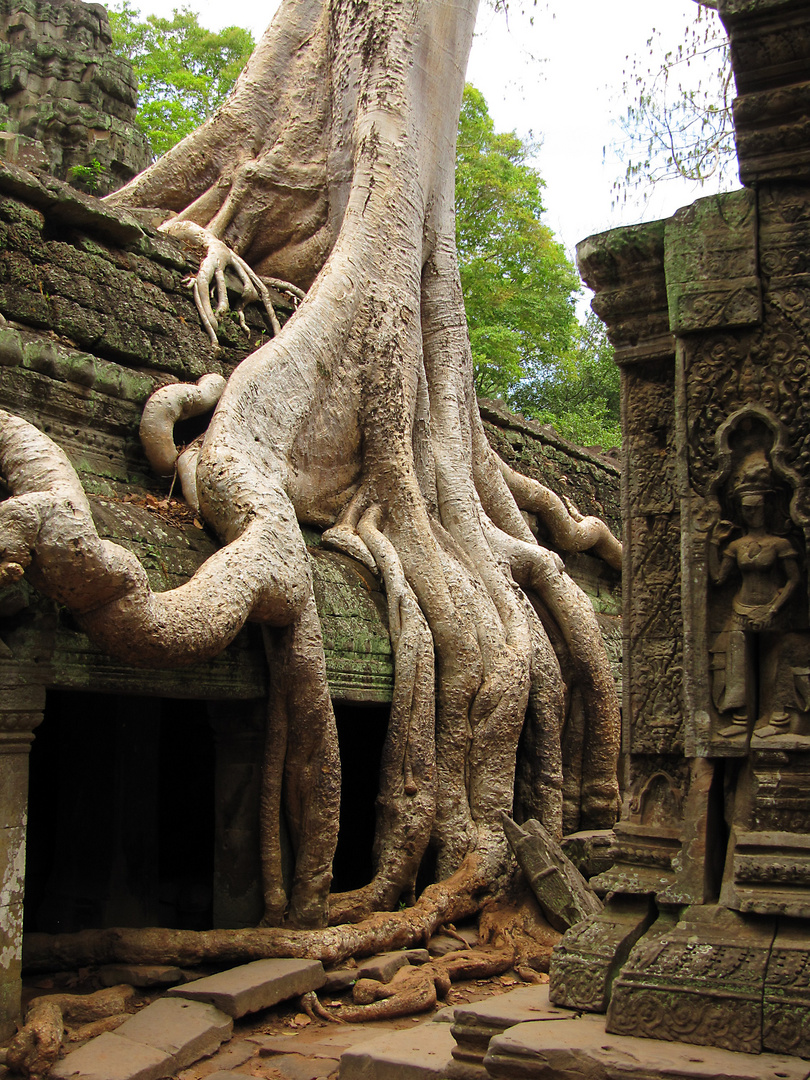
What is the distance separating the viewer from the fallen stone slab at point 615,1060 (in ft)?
8.52

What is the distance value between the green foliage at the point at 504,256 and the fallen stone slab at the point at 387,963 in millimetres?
11551

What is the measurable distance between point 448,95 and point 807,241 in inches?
189

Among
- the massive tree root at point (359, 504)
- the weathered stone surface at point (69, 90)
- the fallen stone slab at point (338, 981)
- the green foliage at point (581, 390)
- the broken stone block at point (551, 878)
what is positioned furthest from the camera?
the green foliage at point (581, 390)

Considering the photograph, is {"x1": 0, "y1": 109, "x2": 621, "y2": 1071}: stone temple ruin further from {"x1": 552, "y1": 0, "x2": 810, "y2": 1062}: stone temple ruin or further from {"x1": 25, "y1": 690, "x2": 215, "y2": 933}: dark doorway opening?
{"x1": 552, "y1": 0, "x2": 810, "y2": 1062}: stone temple ruin

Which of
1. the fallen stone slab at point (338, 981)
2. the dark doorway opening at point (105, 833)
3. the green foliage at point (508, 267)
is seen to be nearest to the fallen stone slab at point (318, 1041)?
the fallen stone slab at point (338, 981)

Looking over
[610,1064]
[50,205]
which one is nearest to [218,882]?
[610,1064]

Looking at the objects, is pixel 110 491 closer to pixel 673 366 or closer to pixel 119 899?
pixel 119 899

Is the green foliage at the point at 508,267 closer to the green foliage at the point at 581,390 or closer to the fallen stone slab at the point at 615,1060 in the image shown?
the green foliage at the point at 581,390

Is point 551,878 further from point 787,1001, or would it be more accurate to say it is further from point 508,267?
point 508,267

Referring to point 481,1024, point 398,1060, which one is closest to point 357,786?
point 398,1060

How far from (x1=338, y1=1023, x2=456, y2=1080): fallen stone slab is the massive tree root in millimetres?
1349

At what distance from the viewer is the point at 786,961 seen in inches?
113

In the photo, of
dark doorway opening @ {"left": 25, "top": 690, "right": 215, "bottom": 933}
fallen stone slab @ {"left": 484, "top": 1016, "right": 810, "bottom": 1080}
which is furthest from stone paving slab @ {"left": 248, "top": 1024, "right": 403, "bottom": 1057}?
dark doorway opening @ {"left": 25, "top": 690, "right": 215, "bottom": 933}

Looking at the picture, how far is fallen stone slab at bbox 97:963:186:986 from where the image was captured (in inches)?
168
